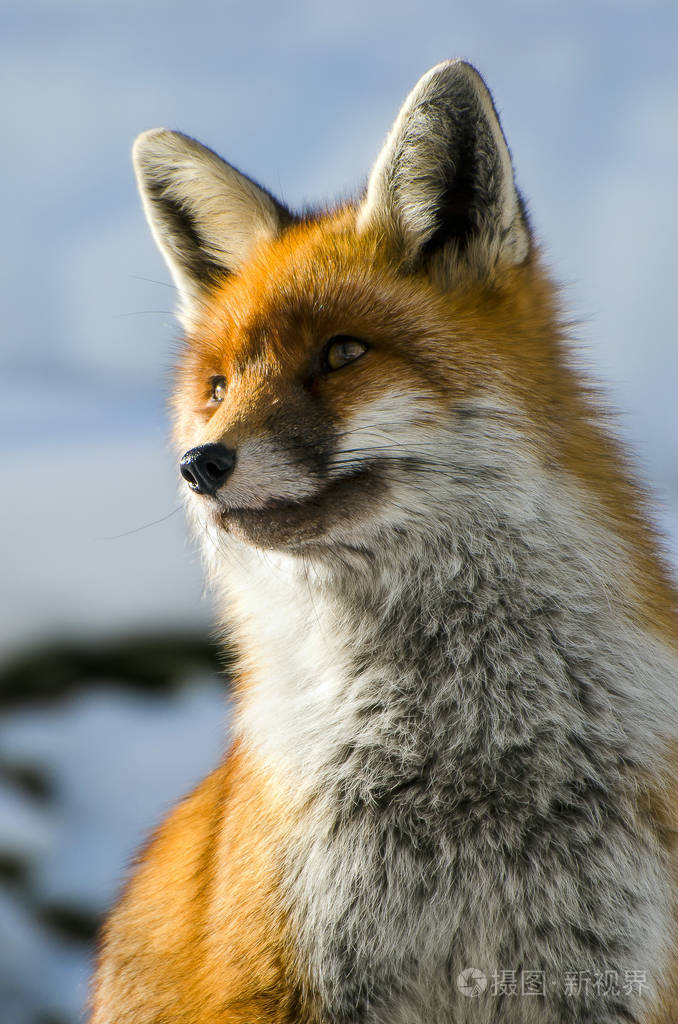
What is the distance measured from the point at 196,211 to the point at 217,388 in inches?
30.2

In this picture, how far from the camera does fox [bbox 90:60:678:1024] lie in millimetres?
2068

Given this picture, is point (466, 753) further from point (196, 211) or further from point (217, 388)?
point (196, 211)

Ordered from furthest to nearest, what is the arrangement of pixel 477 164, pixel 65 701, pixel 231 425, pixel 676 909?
pixel 65 701 → pixel 477 164 → pixel 231 425 → pixel 676 909

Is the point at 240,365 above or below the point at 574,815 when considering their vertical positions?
above

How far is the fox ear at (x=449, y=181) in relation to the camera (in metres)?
2.31

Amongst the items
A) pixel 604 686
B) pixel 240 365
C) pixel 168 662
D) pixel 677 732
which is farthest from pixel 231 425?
pixel 168 662

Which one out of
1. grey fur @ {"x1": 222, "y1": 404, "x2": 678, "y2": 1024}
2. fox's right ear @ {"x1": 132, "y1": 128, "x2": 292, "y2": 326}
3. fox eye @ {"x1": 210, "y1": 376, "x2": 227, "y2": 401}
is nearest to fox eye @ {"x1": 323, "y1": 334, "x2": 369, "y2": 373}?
grey fur @ {"x1": 222, "y1": 404, "x2": 678, "y2": 1024}

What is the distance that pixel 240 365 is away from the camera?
246 centimetres

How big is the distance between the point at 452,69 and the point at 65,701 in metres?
4.44

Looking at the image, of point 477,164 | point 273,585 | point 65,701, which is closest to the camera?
point 477,164

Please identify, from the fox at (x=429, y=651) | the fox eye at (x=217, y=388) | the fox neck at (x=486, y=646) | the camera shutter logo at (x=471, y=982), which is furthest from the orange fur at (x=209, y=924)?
the fox eye at (x=217, y=388)

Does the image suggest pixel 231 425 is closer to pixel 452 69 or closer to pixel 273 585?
pixel 273 585

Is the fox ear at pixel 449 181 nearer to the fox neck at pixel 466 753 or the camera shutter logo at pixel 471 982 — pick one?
the fox neck at pixel 466 753

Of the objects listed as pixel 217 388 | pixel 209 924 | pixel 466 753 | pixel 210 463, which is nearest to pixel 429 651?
pixel 466 753
